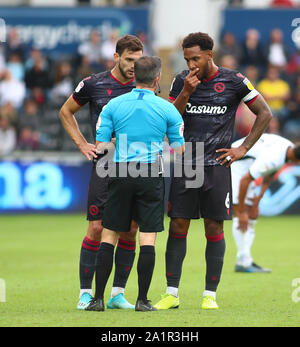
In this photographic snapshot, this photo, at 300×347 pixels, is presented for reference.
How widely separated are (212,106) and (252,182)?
3.93 metres

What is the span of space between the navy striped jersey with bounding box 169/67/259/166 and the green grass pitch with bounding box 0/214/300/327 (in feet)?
5.12

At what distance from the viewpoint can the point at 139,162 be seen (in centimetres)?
728

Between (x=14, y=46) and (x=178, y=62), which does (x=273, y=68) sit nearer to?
(x=178, y=62)

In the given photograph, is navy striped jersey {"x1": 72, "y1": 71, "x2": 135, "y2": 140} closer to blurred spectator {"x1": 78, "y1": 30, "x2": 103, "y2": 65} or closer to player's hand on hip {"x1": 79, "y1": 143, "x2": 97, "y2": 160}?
player's hand on hip {"x1": 79, "y1": 143, "x2": 97, "y2": 160}

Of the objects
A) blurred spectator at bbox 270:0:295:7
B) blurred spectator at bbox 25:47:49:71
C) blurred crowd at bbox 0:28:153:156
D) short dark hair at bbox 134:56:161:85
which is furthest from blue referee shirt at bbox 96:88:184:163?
blurred spectator at bbox 270:0:295:7

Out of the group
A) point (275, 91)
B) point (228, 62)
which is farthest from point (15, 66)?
point (275, 91)

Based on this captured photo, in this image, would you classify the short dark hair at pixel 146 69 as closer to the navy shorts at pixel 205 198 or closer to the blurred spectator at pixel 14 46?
the navy shorts at pixel 205 198

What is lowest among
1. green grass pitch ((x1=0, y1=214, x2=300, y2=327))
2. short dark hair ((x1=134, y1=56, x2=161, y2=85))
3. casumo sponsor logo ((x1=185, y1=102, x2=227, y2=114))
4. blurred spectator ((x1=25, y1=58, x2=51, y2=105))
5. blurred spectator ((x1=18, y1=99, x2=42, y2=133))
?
green grass pitch ((x1=0, y1=214, x2=300, y2=327))

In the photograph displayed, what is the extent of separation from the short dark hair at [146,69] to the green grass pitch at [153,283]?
6.51 feet

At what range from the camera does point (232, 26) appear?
23.0 m

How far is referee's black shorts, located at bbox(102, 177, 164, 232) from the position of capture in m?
7.29

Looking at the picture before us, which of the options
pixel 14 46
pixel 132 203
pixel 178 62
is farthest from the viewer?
pixel 14 46

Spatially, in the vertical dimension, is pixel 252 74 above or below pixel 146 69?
below

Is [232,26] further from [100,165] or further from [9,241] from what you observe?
[100,165]
